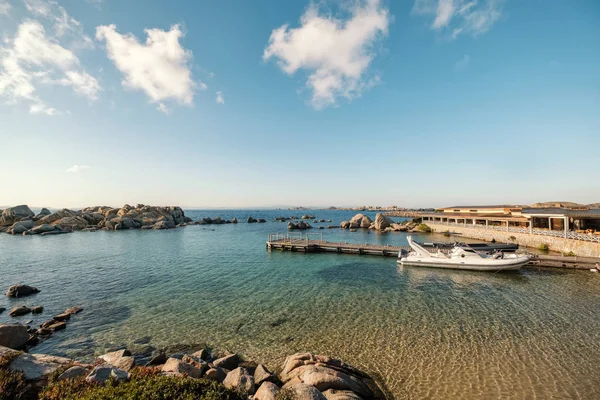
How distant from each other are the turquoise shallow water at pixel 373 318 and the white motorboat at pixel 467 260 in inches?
50.7

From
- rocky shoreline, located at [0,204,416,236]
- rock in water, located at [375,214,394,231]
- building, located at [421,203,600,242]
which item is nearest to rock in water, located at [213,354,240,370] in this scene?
building, located at [421,203,600,242]

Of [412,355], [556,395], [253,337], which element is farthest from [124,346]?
[556,395]

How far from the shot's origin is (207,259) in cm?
3588

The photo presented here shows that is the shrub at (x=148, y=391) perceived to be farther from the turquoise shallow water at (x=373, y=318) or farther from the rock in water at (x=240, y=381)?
the turquoise shallow water at (x=373, y=318)

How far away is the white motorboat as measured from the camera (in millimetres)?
26281

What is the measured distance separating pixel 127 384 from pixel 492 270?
32.8 m

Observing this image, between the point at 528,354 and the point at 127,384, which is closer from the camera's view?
the point at 127,384

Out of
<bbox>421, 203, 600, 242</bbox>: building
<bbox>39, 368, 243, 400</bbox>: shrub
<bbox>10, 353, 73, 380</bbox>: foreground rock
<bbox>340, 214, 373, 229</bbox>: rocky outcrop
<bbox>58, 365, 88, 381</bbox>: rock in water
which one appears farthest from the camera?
<bbox>340, 214, 373, 229</bbox>: rocky outcrop

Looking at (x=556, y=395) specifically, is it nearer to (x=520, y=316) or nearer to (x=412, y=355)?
(x=412, y=355)

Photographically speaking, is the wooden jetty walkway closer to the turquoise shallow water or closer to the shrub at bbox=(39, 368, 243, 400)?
the turquoise shallow water

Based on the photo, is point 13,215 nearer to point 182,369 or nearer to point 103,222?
point 103,222

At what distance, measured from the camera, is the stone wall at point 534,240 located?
29.1 m

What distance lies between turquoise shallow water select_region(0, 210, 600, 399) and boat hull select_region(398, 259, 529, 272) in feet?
3.31

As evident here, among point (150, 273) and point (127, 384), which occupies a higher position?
point (127, 384)
